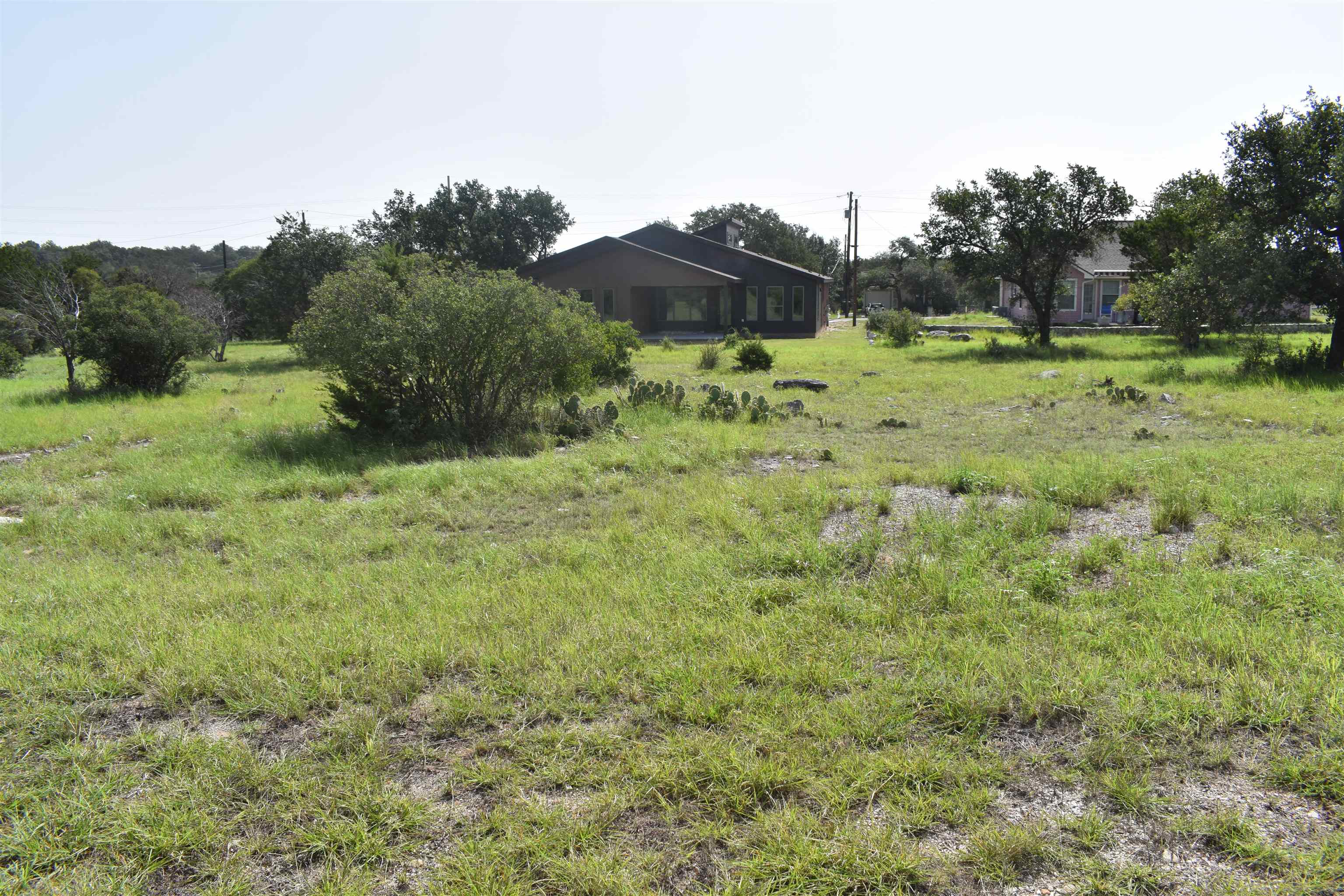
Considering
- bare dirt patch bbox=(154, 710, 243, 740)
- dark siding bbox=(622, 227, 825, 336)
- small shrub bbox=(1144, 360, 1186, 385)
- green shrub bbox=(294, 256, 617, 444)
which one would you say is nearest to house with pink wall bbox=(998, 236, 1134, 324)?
dark siding bbox=(622, 227, 825, 336)

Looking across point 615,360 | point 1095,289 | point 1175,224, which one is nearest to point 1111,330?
point 1175,224

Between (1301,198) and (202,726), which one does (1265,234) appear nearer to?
(1301,198)

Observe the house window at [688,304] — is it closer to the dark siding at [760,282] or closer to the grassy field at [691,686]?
the dark siding at [760,282]

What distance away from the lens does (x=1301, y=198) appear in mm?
15781

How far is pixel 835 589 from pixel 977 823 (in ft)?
6.60

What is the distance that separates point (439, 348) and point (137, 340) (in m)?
9.80

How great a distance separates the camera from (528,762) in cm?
311

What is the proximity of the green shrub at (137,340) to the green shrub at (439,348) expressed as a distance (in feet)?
24.6

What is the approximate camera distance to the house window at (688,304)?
38.0 m

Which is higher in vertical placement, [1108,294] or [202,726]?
[1108,294]

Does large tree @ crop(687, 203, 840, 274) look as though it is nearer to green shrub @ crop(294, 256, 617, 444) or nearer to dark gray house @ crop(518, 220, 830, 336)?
dark gray house @ crop(518, 220, 830, 336)

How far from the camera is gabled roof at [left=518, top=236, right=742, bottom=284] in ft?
117

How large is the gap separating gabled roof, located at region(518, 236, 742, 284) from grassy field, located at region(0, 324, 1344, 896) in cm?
2919

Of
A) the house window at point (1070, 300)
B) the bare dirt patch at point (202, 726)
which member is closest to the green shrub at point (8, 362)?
the bare dirt patch at point (202, 726)
